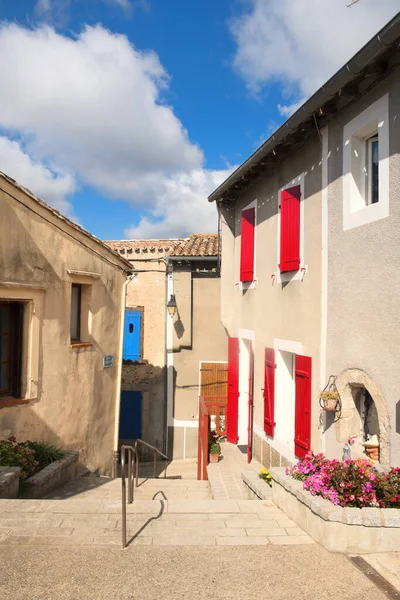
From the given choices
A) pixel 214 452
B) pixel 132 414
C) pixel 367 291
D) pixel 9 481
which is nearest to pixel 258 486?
pixel 367 291

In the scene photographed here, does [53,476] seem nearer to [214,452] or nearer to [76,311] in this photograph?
[76,311]

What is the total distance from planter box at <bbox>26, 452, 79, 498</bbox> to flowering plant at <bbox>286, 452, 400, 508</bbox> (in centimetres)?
371

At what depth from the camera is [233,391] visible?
490 inches

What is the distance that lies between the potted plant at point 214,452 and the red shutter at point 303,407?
387 cm

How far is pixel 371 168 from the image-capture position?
6750 millimetres

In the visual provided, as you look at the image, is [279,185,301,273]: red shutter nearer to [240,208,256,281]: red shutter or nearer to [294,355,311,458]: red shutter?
[294,355,311,458]: red shutter

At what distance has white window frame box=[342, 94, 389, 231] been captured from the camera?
607cm

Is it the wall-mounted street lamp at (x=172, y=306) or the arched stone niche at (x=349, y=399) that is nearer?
the arched stone niche at (x=349, y=399)

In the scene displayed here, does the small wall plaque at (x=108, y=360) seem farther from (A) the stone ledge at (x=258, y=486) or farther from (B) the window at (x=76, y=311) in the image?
(A) the stone ledge at (x=258, y=486)

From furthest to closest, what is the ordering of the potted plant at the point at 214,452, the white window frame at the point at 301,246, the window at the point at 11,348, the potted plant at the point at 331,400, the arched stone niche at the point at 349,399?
the potted plant at the point at 214,452, the white window frame at the point at 301,246, the window at the point at 11,348, the potted plant at the point at 331,400, the arched stone niche at the point at 349,399

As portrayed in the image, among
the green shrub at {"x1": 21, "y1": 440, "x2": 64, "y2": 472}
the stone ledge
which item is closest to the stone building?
the stone ledge

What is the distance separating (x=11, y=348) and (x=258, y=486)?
4.32 meters

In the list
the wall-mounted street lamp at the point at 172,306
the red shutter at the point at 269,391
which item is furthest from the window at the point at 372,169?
the wall-mounted street lamp at the point at 172,306

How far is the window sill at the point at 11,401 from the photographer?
771 centimetres
